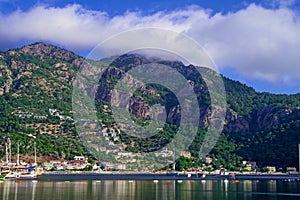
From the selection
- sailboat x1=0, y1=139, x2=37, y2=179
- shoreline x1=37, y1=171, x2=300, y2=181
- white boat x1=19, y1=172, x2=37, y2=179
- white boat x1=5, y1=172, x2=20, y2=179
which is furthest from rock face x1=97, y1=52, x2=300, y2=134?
white boat x1=5, y1=172, x2=20, y2=179

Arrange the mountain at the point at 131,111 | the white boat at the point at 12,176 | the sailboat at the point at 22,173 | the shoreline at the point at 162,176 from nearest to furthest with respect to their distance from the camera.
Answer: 1. the white boat at the point at 12,176
2. the sailboat at the point at 22,173
3. the shoreline at the point at 162,176
4. the mountain at the point at 131,111

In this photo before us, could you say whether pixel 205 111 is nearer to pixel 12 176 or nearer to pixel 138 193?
pixel 12 176

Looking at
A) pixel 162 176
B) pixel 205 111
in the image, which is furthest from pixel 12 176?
pixel 205 111

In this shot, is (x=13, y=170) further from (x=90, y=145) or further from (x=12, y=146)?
(x=90, y=145)

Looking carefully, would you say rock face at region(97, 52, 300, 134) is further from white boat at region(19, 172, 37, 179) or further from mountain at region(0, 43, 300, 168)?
white boat at region(19, 172, 37, 179)

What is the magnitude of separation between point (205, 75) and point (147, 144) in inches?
2070

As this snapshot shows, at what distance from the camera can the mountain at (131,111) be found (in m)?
135

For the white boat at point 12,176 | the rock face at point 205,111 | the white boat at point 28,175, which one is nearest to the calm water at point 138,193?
the white boat at point 12,176

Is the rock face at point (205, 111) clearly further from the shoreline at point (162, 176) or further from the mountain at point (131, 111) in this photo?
the shoreline at point (162, 176)

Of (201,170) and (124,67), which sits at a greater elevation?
(124,67)

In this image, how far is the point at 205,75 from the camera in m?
186

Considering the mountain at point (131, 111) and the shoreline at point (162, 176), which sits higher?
the mountain at point (131, 111)

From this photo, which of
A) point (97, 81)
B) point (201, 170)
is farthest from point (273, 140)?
point (97, 81)

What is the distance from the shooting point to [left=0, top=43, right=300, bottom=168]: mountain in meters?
135
